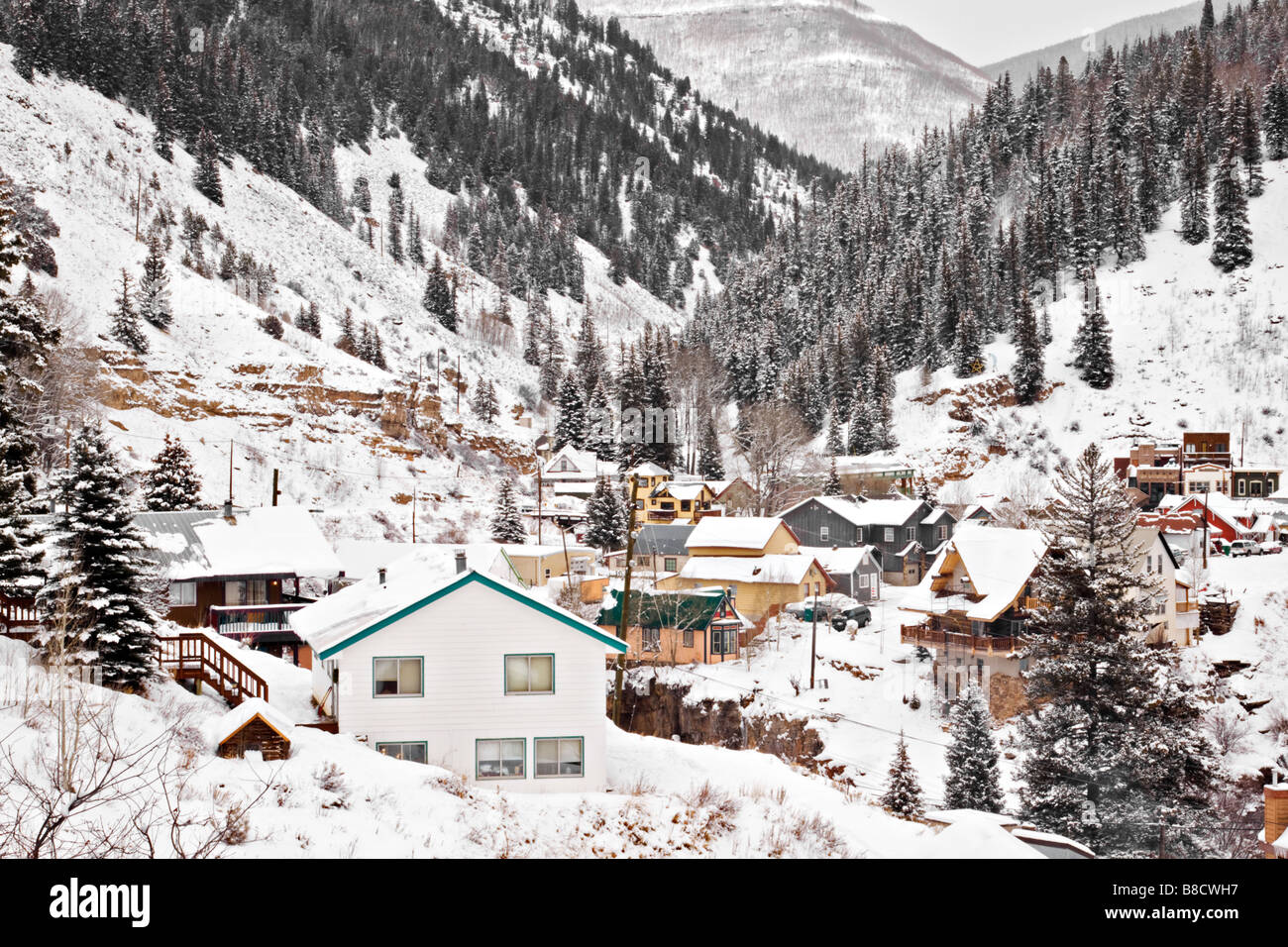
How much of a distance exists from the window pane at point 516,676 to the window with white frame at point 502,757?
0.97m

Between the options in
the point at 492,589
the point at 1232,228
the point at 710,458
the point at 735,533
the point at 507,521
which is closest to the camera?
the point at 492,589

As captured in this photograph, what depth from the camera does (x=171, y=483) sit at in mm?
39906

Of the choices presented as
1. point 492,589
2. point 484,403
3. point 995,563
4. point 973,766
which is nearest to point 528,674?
point 492,589

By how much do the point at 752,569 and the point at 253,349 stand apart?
152 feet

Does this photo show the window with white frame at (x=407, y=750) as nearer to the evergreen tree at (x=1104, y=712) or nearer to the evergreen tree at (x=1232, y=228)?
the evergreen tree at (x=1104, y=712)

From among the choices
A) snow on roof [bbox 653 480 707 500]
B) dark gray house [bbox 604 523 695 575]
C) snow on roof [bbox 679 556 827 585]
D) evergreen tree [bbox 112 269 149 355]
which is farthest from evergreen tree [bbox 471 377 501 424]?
snow on roof [bbox 679 556 827 585]

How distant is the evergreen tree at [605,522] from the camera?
62400 millimetres

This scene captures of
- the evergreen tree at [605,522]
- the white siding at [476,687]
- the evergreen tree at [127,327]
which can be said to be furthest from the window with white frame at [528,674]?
the evergreen tree at [127,327]

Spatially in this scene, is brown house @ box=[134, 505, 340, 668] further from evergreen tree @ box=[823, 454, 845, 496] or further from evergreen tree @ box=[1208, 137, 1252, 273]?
evergreen tree @ box=[1208, 137, 1252, 273]

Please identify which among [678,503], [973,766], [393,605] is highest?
[678,503]

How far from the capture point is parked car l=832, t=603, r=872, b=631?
42.7 m

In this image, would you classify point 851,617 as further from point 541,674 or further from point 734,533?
point 541,674

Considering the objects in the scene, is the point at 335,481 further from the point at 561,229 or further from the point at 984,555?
the point at 561,229
